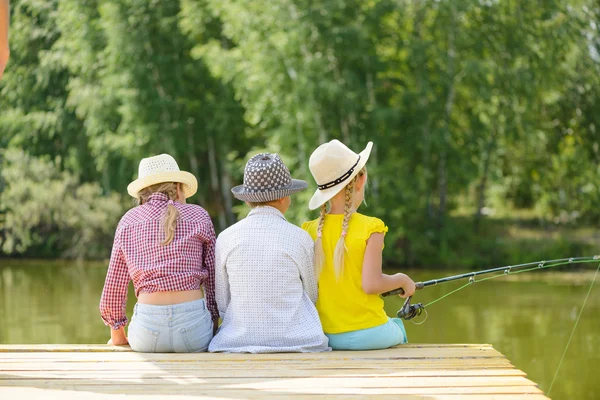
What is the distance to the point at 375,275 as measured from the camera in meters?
3.82

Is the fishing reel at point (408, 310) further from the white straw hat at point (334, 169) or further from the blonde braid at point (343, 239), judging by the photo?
the white straw hat at point (334, 169)

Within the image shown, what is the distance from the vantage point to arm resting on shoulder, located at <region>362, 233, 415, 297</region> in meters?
3.82

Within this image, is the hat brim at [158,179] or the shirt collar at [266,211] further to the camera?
the hat brim at [158,179]

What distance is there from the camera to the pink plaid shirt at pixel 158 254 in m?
3.89

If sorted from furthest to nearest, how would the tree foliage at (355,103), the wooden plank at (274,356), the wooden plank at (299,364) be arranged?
1. the tree foliage at (355,103)
2. the wooden plank at (274,356)
3. the wooden plank at (299,364)

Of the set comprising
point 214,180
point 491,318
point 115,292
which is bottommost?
point 491,318

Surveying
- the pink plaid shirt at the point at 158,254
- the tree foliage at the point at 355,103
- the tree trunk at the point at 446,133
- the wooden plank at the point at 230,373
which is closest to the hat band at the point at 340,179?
the pink plaid shirt at the point at 158,254

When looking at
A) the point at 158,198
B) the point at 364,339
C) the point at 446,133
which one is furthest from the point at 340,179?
the point at 446,133

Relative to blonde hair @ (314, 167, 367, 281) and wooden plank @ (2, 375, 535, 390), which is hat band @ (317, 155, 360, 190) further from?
wooden plank @ (2, 375, 535, 390)

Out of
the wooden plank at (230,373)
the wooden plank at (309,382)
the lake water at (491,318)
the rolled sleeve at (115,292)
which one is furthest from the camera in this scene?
the lake water at (491,318)

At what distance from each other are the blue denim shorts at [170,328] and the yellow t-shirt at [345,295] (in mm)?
480

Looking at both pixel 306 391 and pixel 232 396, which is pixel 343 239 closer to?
pixel 306 391

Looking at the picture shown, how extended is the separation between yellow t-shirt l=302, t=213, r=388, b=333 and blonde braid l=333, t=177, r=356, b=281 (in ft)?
0.07

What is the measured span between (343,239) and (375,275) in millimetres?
185
